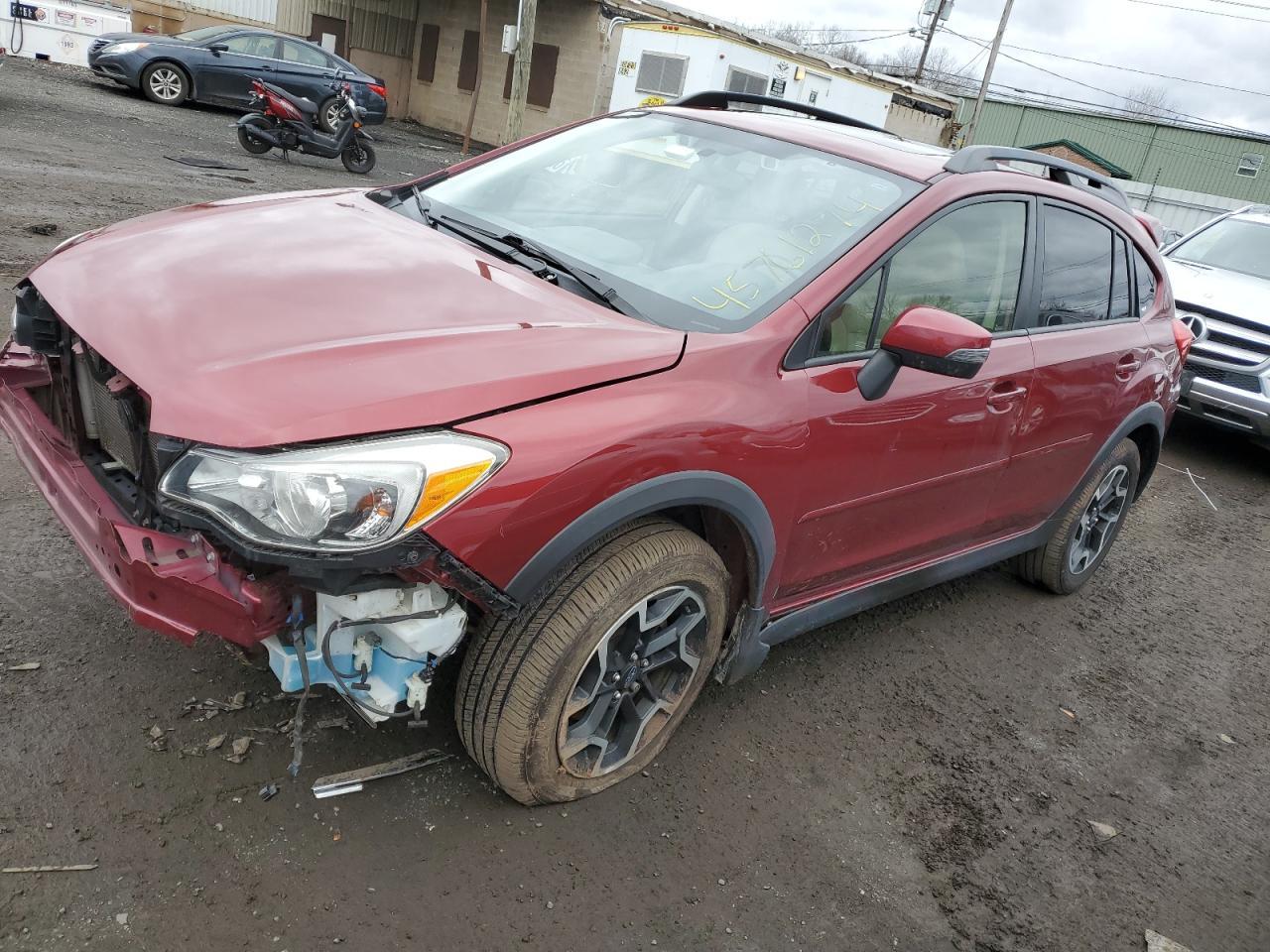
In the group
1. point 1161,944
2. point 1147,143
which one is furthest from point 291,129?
point 1147,143

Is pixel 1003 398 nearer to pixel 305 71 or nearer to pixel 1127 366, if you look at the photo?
pixel 1127 366

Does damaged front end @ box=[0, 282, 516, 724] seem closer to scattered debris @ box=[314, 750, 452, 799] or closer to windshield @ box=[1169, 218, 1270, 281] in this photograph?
scattered debris @ box=[314, 750, 452, 799]

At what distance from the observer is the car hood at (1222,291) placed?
7523mm

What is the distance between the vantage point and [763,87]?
2281cm

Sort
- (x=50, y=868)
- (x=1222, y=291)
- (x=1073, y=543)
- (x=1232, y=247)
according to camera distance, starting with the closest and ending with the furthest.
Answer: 1. (x=50, y=868)
2. (x=1073, y=543)
3. (x=1222, y=291)
4. (x=1232, y=247)

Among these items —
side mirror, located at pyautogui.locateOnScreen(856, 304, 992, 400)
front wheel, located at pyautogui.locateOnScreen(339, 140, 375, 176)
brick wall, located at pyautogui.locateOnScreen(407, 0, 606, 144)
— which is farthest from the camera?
brick wall, located at pyautogui.locateOnScreen(407, 0, 606, 144)

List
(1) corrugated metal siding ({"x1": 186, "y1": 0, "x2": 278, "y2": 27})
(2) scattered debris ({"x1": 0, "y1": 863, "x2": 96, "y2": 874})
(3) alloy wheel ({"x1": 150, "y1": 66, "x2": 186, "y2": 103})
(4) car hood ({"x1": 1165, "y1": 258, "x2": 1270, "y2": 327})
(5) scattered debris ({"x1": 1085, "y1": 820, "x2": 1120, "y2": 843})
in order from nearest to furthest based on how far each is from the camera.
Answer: (2) scattered debris ({"x1": 0, "y1": 863, "x2": 96, "y2": 874}) < (5) scattered debris ({"x1": 1085, "y1": 820, "x2": 1120, "y2": 843}) < (4) car hood ({"x1": 1165, "y1": 258, "x2": 1270, "y2": 327}) < (3) alloy wheel ({"x1": 150, "y1": 66, "x2": 186, "y2": 103}) < (1) corrugated metal siding ({"x1": 186, "y1": 0, "x2": 278, "y2": 27})

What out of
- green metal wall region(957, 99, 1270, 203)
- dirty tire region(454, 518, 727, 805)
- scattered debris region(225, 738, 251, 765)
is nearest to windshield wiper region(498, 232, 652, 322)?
dirty tire region(454, 518, 727, 805)

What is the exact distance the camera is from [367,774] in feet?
8.61

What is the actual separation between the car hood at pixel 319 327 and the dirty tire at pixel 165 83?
15270mm

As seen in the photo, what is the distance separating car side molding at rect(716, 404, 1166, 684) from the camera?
2.98 meters

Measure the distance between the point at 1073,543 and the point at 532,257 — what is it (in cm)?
293

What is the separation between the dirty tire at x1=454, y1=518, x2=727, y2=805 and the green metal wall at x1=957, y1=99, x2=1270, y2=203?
38280 mm

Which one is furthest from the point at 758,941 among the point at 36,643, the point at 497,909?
the point at 36,643
